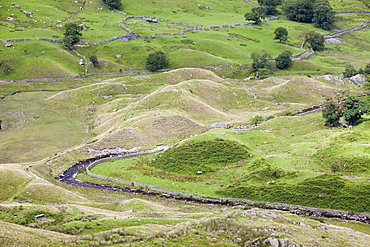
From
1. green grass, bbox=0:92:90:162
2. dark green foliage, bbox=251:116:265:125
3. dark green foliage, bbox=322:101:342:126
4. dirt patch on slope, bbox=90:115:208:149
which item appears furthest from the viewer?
dark green foliage, bbox=251:116:265:125

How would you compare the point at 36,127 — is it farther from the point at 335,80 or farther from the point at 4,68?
the point at 335,80

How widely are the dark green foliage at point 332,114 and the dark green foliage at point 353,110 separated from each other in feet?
5.49

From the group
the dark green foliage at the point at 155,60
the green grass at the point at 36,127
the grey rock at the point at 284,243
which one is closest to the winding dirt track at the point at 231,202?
the green grass at the point at 36,127

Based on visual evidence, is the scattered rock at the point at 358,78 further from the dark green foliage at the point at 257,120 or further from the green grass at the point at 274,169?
the green grass at the point at 274,169

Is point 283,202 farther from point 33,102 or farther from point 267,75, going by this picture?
point 267,75

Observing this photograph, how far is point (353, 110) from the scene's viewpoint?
83500mm

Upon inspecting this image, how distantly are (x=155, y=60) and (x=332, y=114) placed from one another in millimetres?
101190

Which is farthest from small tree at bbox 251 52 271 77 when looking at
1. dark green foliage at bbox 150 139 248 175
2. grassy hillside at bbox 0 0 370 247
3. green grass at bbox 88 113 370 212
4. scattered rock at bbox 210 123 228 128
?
dark green foliage at bbox 150 139 248 175

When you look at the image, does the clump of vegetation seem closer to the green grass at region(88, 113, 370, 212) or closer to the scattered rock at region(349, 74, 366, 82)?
the green grass at region(88, 113, 370, 212)

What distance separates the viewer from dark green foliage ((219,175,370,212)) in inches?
2014

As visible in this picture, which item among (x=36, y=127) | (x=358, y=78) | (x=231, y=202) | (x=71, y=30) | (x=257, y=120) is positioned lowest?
(x=36, y=127)

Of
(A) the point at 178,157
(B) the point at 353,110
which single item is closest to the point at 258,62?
(B) the point at 353,110

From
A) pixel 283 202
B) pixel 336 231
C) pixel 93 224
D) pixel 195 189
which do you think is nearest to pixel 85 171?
pixel 195 189

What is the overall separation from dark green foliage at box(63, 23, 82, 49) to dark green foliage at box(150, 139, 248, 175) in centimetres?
13273
